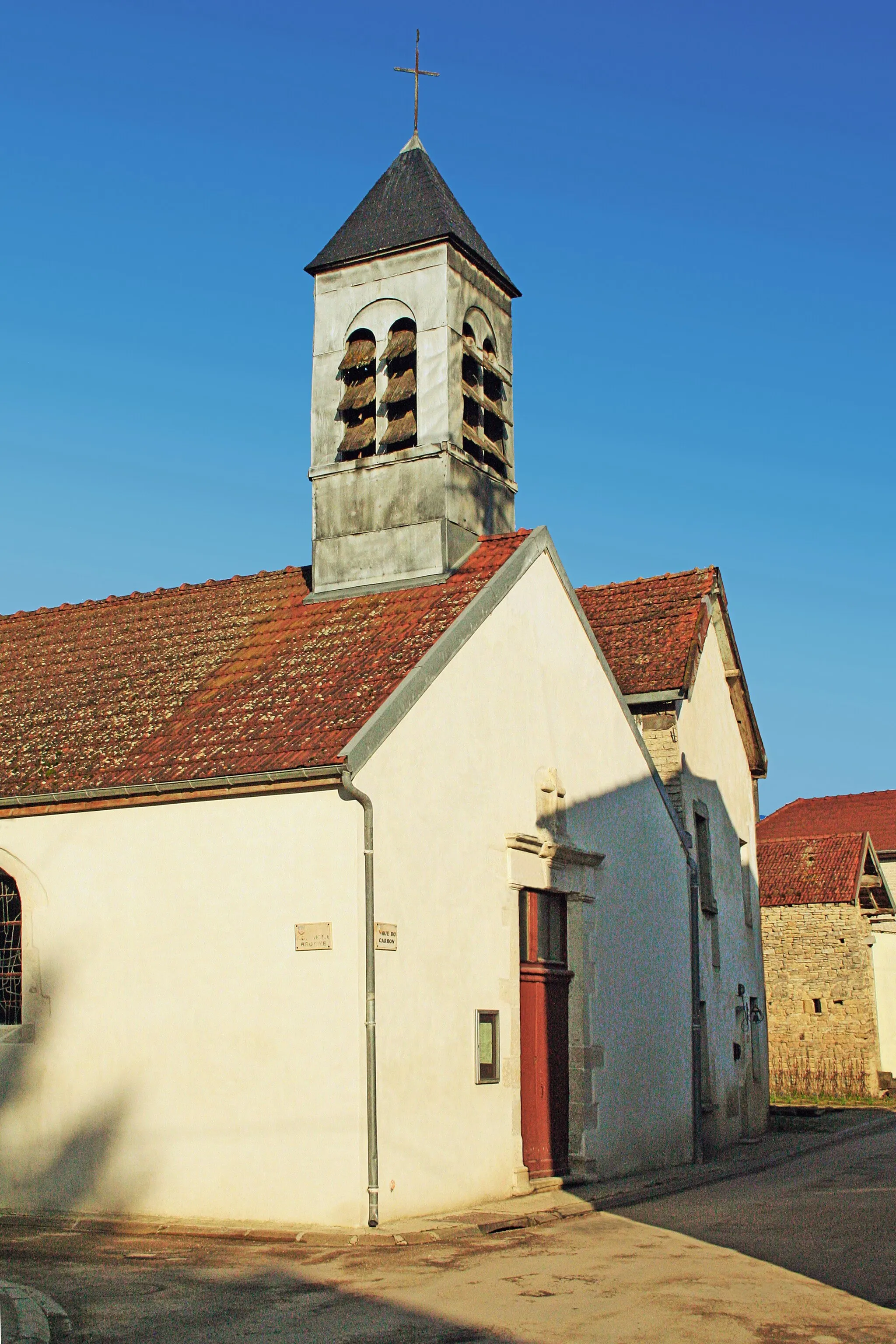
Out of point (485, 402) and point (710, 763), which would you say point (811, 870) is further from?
point (485, 402)

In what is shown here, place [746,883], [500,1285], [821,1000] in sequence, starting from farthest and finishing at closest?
[821,1000]
[746,883]
[500,1285]

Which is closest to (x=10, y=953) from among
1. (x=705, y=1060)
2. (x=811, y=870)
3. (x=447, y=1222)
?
(x=447, y=1222)

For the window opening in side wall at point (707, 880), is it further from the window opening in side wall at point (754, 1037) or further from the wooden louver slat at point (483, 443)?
the wooden louver slat at point (483, 443)

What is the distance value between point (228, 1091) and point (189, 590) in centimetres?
776

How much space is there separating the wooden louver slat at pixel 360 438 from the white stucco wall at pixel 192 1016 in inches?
214

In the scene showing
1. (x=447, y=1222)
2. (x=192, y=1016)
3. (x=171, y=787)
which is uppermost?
(x=171, y=787)

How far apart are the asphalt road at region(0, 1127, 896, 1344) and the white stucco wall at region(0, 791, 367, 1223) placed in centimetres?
70

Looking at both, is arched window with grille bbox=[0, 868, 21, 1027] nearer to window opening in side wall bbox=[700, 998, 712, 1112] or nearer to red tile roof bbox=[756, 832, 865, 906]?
window opening in side wall bbox=[700, 998, 712, 1112]

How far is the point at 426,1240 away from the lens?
1030cm

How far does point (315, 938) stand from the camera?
11.2m

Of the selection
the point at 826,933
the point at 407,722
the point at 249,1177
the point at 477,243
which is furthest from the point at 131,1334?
the point at 826,933

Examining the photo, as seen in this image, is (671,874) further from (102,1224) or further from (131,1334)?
(131,1334)

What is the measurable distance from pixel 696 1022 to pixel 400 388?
8853 mm

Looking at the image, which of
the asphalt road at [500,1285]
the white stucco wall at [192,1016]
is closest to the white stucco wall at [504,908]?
the white stucco wall at [192,1016]
